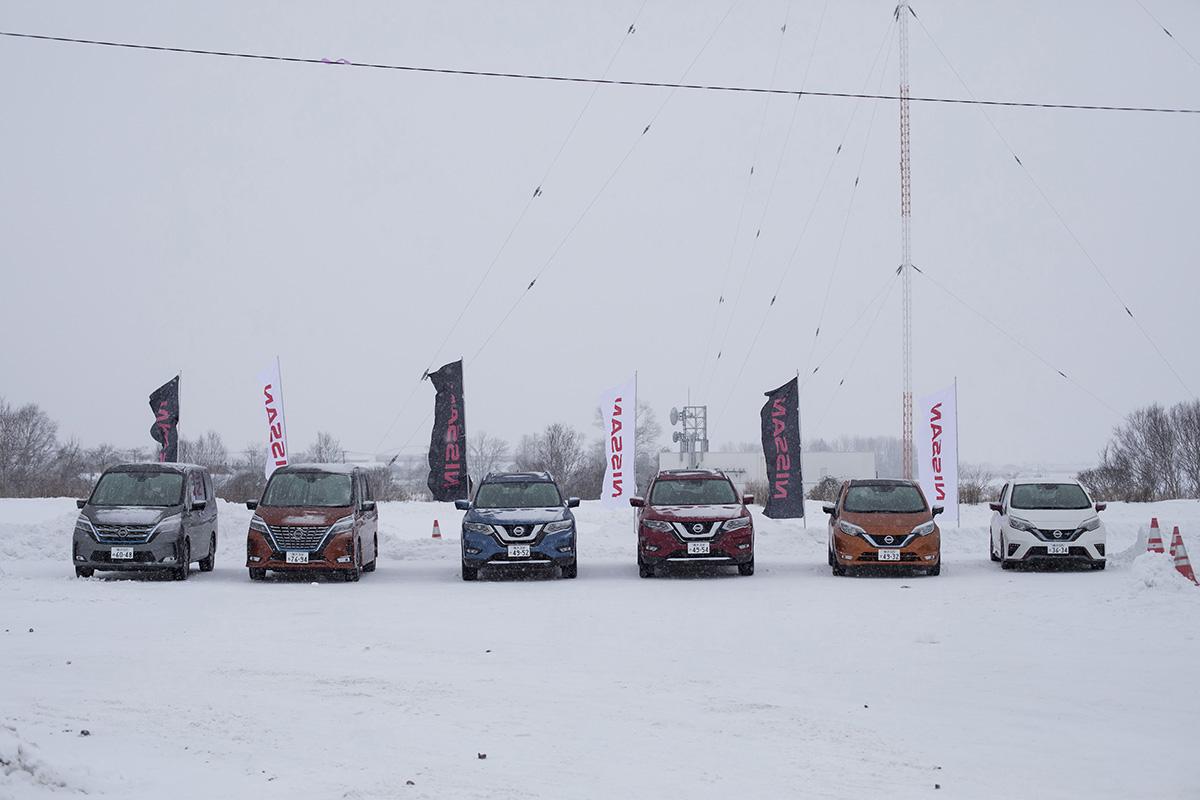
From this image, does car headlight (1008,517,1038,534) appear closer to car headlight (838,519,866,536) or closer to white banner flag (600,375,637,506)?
car headlight (838,519,866,536)

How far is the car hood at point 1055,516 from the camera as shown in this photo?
65.2ft

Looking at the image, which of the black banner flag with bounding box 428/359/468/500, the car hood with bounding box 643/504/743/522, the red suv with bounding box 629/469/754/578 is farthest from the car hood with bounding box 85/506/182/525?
the black banner flag with bounding box 428/359/468/500

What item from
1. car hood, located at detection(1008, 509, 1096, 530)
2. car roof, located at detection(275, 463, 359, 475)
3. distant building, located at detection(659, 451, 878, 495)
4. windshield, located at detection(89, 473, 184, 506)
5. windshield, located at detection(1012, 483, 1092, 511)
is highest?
distant building, located at detection(659, 451, 878, 495)

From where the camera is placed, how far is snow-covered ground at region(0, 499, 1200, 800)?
20.0ft

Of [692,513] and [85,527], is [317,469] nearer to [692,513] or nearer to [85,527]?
[85,527]

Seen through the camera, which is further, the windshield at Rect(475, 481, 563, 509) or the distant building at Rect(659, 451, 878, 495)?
the distant building at Rect(659, 451, 878, 495)

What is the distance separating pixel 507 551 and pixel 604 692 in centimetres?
987

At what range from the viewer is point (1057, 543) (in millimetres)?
19812

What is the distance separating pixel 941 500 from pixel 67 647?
21320mm

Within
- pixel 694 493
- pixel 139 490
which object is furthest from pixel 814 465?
pixel 139 490

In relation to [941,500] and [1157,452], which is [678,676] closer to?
[941,500]

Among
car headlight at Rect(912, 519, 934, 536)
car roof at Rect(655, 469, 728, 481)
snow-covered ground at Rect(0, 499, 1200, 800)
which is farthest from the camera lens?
car roof at Rect(655, 469, 728, 481)

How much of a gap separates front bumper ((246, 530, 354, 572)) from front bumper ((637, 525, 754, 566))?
15.6 feet

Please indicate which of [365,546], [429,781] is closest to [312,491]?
[365,546]
